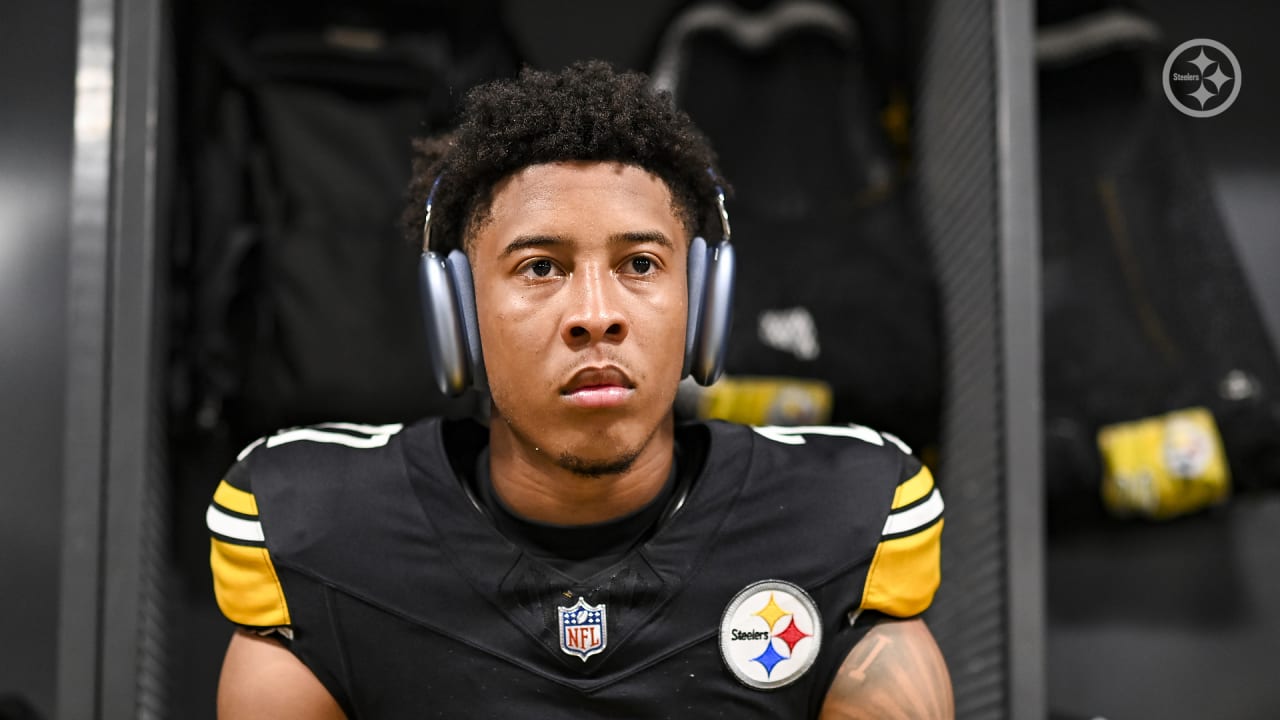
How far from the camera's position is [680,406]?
1.47 m

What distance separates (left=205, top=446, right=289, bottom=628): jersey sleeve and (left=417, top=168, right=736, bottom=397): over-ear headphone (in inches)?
8.5

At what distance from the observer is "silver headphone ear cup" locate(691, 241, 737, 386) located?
2.92ft

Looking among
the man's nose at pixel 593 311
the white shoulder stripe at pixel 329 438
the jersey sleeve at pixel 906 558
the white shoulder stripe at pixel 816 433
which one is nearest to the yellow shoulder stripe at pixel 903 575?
the jersey sleeve at pixel 906 558

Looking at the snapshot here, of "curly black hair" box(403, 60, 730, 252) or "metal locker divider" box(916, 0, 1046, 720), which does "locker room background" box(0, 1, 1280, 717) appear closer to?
"metal locker divider" box(916, 0, 1046, 720)

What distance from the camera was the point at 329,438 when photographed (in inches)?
38.6

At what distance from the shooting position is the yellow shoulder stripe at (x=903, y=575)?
3.01 ft

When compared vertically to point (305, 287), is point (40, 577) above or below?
below

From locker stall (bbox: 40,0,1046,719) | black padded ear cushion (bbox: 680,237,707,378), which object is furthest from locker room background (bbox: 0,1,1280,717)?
black padded ear cushion (bbox: 680,237,707,378)

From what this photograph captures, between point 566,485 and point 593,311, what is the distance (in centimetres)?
17

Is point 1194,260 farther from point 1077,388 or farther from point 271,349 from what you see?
point 271,349

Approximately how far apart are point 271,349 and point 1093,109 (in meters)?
1.29

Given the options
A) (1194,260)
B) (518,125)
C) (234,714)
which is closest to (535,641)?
(234,714)

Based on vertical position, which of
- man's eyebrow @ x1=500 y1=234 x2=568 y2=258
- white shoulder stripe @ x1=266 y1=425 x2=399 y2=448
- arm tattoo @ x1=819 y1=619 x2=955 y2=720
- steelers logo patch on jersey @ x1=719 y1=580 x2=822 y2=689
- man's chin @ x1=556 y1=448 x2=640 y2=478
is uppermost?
man's eyebrow @ x1=500 y1=234 x2=568 y2=258

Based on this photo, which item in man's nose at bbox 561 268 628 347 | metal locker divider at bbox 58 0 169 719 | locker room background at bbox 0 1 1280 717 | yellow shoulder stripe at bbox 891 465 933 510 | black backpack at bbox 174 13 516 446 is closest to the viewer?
man's nose at bbox 561 268 628 347
